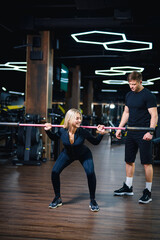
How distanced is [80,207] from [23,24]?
175 inches

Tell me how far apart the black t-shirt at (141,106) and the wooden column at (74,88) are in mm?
8157

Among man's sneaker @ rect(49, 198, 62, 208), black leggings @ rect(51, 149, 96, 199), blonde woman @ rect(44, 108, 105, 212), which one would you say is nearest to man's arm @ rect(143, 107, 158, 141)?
blonde woman @ rect(44, 108, 105, 212)

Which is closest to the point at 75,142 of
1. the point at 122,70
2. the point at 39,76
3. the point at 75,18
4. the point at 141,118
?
the point at 141,118

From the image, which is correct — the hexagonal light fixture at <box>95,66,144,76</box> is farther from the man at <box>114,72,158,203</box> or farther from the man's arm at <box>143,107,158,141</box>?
the man's arm at <box>143,107,158,141</box>

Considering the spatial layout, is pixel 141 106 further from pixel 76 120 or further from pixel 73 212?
pixel 73 212

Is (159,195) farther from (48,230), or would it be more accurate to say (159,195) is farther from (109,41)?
(109,41)

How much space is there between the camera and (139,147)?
2.99 m

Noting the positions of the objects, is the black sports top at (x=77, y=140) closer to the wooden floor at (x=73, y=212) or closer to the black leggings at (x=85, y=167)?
the black leggings at (x=85, y=167)

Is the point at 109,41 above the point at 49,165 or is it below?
above

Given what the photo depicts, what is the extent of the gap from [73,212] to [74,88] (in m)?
8.89

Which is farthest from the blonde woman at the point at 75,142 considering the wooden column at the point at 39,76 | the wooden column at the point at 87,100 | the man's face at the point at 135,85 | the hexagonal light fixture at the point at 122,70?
the wooden column at the point at 87,100

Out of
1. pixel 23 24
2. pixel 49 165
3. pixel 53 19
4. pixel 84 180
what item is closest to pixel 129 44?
pixel 53 19

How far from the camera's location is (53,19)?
222 inches

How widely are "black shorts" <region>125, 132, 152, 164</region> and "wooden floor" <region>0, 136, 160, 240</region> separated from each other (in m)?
0.54
